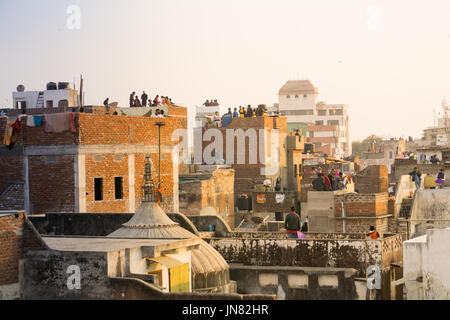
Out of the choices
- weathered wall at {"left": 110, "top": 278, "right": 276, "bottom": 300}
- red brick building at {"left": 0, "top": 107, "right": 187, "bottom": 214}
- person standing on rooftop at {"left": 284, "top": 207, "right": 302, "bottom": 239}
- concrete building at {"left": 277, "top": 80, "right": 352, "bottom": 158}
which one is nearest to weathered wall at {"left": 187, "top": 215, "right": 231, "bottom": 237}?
person standing on rooftop at {"left": 284, "top": 207, "right": 302, "bottom": 239}

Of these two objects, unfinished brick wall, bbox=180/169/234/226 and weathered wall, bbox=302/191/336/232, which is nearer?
weathered wall, bbox=302/191/336/232

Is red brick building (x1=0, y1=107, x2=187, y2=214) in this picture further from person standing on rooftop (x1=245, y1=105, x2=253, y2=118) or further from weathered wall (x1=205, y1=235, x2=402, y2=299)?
person standing on rooftop (x1=245, y1=105, x2=253, y2=118)

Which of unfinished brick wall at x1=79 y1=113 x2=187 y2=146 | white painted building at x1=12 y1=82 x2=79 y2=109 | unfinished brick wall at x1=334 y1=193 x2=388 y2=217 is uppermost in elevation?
white painted building at x1=12 y1=82 x2=79 y2=109

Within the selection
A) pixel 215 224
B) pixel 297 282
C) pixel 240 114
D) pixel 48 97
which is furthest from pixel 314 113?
pixel 297 282

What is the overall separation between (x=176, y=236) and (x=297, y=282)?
14.1 ft

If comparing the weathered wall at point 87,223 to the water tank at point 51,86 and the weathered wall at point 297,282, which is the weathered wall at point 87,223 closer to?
the weathered wall at point 297,282

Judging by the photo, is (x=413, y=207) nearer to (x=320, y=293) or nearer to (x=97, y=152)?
(x=320, y=293)

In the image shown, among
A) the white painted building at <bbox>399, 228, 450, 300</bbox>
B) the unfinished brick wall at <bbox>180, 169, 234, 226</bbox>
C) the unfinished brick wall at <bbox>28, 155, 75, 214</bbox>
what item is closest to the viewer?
the white painted building at <bbox>399, 228, 450, 300</bbox>

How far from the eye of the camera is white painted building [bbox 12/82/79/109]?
6599 centimetres

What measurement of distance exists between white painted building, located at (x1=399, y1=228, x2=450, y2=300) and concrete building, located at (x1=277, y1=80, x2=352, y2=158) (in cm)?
9553

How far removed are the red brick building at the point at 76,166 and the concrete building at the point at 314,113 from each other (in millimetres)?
85024

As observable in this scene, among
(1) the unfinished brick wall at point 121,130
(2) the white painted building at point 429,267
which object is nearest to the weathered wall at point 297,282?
(2) the white painted building at point 429,267

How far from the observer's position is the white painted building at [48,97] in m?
66.0
